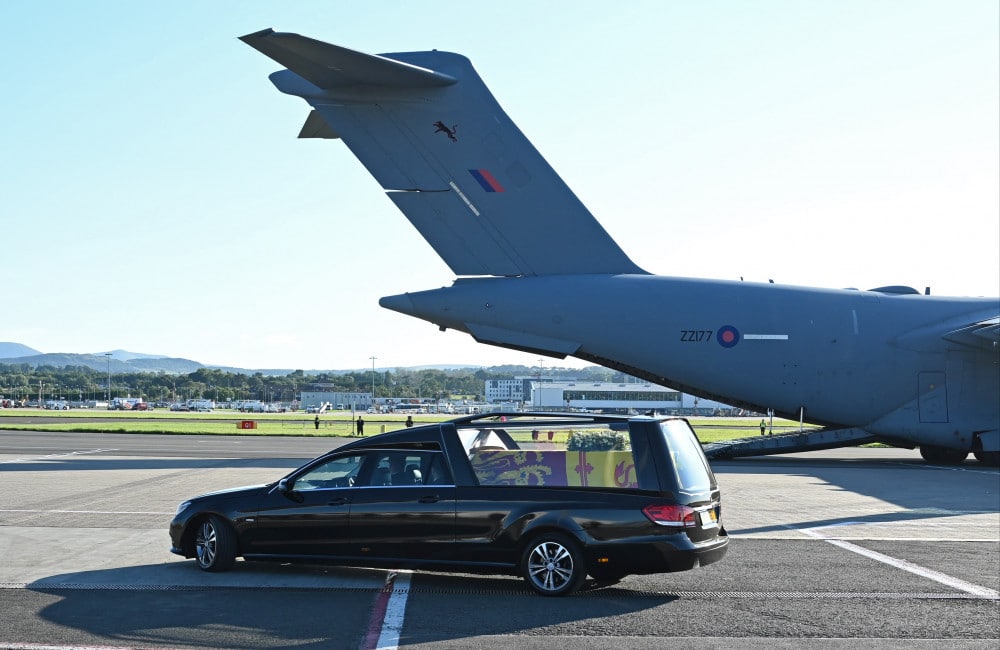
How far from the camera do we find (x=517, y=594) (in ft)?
33.4

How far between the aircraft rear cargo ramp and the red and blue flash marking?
10.3 metres

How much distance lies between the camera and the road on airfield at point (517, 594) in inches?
327

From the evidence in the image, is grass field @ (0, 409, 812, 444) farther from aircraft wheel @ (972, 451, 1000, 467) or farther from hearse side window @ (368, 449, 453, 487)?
hearse side window @ (368, 449, 453, 487)

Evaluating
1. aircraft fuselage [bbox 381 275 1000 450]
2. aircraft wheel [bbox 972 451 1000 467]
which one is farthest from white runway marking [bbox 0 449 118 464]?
aircraft wheel [bbox 972 451 1000 467]

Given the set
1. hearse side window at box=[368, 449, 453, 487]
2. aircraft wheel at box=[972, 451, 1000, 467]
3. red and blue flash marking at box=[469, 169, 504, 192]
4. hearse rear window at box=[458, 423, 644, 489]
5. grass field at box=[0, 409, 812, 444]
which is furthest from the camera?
grass field at box=[0, 409, 812, 444]

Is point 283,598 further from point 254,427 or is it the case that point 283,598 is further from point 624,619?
point 254,427

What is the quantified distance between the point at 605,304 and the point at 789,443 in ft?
25.2

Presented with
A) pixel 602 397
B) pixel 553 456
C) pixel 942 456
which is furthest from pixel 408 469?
pixel 602 397

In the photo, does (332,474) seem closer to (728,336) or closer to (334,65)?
(334,65)

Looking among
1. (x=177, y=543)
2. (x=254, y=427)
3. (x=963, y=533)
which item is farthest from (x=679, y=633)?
(x=254, y=427)

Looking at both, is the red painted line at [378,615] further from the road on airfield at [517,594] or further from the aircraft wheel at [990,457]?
the aircraft wheel at [990,457]

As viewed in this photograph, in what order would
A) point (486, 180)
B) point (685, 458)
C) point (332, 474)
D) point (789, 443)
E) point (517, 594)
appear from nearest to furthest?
point (517, 594)
point (685, 458)
point (332, 474)
point (486, 180)
point (789, 443)

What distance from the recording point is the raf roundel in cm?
2922

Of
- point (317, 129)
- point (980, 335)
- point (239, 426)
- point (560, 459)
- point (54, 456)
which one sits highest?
point (317, 129)
